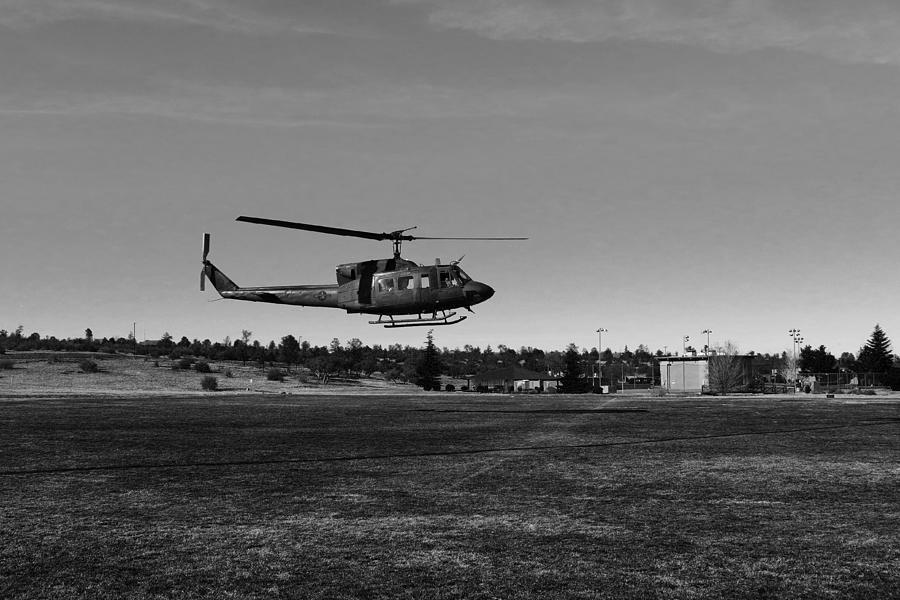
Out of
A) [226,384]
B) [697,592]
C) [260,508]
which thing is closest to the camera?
[697,592]

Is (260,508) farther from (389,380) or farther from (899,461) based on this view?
(389,380)

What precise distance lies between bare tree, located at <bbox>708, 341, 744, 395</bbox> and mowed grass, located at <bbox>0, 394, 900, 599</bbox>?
8322 centimetres

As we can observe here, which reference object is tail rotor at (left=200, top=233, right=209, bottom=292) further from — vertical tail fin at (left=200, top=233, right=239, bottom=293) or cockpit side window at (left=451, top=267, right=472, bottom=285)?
cockpit side window at (left=451, top=267, right=472, bottom=285)

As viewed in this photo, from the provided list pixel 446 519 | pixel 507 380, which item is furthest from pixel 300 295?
pixel 507 380

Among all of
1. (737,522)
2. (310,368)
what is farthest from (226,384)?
(737,522)

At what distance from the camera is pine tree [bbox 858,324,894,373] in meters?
150

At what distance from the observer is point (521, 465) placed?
572 inches

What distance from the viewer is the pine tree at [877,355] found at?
149712 millimetres

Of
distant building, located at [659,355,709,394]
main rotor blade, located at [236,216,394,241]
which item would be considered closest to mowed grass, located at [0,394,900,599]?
main rotor blade, located at [236,216,394,241]

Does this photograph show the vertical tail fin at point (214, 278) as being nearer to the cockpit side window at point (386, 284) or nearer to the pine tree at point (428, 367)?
the cockpit side window at point (386, 284)

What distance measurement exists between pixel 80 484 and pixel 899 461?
15020 millimetres

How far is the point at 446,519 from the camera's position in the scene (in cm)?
924

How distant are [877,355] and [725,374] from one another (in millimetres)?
74054

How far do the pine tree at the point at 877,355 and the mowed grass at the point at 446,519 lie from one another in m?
151
